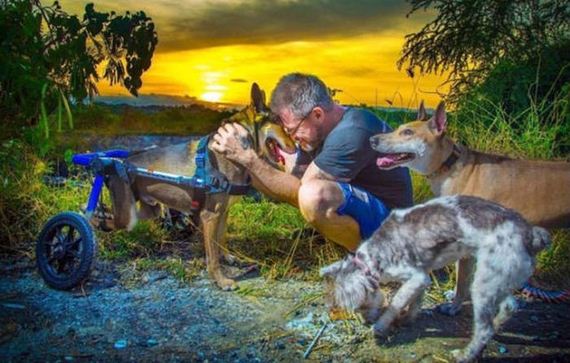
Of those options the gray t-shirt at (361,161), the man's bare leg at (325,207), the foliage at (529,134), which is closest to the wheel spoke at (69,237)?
the man's bare leg at (325,207)

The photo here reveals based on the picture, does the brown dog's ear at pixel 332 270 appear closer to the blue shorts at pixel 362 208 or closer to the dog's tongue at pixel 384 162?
the blue shorts at pixel 362 208

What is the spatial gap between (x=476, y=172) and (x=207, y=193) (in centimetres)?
194

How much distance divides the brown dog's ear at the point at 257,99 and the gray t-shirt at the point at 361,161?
55 cm

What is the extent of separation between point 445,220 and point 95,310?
240 cm

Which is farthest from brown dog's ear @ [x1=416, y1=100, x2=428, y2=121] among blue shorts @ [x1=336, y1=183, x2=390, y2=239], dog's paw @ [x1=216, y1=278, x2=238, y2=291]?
dog's paw @ [x1=216, y1=278, x2=238, y2=291]

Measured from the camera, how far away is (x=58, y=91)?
4125 mm

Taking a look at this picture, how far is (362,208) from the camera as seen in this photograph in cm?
445

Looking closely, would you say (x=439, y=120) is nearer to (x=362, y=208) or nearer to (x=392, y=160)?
(x=392, y=160)

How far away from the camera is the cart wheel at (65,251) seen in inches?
182

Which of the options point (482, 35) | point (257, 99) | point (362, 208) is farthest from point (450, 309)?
point (482, 35)

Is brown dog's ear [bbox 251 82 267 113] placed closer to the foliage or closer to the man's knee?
the man's knee

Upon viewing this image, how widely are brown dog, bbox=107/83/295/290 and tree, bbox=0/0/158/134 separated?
59 centimetres

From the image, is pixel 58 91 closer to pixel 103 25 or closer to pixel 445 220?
pixel 103 25

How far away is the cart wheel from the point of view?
462 cm
